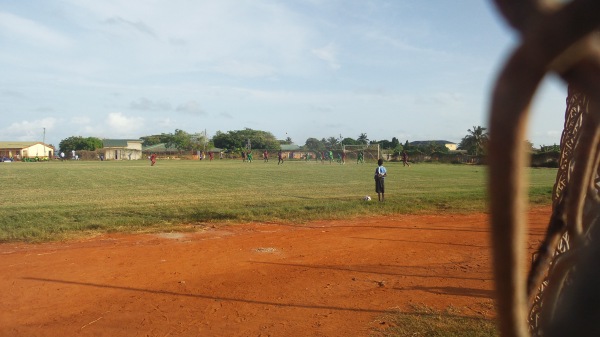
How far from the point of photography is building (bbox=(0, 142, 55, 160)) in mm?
101875

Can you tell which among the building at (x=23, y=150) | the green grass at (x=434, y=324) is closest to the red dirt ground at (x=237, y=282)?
the green grass at (x=434, y=324)

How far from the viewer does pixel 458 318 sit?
5.56 m

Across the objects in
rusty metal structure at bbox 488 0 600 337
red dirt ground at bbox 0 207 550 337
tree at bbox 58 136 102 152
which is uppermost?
tree at bbox 58 136 102 152

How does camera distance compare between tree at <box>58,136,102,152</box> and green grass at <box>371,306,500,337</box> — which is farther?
tree at <box>58,136,102,152</box>

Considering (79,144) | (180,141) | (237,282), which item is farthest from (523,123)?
(180,141)

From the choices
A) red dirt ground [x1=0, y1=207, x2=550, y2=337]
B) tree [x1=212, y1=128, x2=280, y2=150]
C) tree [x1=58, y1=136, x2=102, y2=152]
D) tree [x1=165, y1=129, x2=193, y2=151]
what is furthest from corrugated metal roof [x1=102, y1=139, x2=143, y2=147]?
red dirt ground [x1=0, y1=207, x2=550, y2=337]

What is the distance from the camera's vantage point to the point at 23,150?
339 ft

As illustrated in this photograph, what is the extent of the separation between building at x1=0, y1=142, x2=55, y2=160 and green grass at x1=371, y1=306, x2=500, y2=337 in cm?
10467

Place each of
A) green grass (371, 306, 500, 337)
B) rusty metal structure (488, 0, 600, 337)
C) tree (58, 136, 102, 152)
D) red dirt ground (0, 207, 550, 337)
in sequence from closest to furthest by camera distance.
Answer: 1. rusty metal structure (488, 0, 600, 337)
2. green grass (371, 306, 500, 337)
3. red dirt ground (0, 207, 550, 337)
4. tree (58, 136, 102, 152)

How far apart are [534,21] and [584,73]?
215 mm

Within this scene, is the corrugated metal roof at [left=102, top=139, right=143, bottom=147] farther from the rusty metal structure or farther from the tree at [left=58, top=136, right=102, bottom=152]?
the rusty metal structure

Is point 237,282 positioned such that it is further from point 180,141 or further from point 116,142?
point 116,142

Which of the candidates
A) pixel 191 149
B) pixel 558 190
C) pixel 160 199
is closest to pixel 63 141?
pixel 191 149

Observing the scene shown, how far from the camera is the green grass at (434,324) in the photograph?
201 inches
